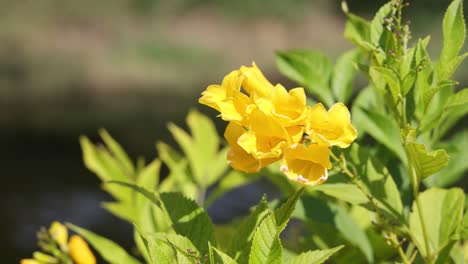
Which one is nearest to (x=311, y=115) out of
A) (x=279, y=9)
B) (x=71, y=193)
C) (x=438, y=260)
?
(x=438, y=260)

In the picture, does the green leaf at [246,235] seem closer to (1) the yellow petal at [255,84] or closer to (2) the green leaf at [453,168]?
(1) the yellow petal at [255,84]

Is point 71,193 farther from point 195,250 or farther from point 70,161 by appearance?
point 195,250

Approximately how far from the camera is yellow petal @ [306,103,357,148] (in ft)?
1.28

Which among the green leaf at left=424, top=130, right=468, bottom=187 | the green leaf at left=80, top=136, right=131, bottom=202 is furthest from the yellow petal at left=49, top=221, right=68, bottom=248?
the green leaf at left=424, top=130, right=468, bottom=187

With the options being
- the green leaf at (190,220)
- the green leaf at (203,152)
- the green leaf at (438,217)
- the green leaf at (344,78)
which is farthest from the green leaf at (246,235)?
the green leaf at (203,152)

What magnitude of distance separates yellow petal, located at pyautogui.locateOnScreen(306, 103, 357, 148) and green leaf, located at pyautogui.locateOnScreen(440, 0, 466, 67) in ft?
0.38

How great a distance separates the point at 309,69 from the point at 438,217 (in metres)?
0.17

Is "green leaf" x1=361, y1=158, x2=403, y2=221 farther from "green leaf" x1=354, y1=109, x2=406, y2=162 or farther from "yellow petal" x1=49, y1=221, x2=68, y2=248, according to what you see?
"yellow petal" x1=49, y1=221, x2=68, y2=248

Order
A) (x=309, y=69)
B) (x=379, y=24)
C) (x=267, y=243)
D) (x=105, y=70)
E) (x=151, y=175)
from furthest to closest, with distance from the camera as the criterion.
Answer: (x=105, y=70) < (x=151, y=175) < (x=309, y=69) < (x=379, y=24) < (x=267, y=243)

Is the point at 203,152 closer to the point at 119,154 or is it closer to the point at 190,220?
the point at 119,154

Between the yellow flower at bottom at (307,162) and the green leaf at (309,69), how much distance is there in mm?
223

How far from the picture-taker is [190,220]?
459mm

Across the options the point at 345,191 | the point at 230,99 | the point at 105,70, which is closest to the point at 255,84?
the point at 230,99

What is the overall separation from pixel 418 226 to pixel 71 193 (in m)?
4.74
